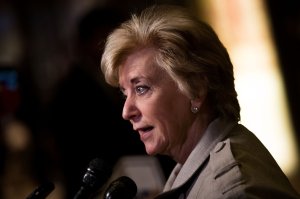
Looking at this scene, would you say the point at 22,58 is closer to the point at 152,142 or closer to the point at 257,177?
the point at 152,142

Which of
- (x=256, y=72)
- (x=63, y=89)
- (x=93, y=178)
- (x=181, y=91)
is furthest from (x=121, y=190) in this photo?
(x=256, y=72)

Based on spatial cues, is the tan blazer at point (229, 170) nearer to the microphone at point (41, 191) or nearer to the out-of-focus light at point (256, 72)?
the microphone at point (41, 191)

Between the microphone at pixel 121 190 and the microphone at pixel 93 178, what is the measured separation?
0.03m

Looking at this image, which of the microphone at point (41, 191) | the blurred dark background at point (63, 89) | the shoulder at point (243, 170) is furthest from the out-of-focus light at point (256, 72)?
the microphone at point (41, 191)

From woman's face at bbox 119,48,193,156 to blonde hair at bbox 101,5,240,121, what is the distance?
3cm

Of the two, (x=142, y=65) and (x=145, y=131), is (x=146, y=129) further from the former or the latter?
(x=142, y=65)

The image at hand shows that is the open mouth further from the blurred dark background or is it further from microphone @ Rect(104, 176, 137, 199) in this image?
the blurred dark background

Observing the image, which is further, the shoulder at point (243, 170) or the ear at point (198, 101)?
the ear at point (198, 101)

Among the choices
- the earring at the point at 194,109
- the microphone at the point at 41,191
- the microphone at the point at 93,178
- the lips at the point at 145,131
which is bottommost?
the microphone at the point at 93,178

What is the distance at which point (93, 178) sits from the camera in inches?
68.3

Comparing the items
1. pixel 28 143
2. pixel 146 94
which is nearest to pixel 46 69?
pixel 28 143

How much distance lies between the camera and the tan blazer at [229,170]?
5.08 feet

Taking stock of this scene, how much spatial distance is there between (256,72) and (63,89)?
185 cm

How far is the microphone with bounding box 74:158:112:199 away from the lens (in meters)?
1.70
